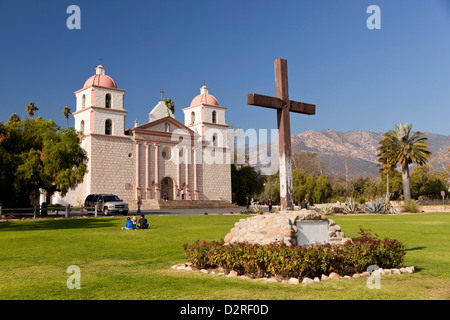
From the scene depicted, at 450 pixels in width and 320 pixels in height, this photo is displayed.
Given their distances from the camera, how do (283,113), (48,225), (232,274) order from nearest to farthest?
(232,274) < (283,113) < (48,225)

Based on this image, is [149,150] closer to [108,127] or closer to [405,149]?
[108,127]

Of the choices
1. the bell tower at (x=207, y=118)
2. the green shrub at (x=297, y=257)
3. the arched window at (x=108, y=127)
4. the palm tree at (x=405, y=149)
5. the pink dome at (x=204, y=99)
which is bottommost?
the green shrub at (x=297, y=257)

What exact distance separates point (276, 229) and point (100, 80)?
41.1m

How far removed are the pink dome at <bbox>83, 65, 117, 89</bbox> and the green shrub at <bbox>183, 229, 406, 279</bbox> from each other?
40.2m

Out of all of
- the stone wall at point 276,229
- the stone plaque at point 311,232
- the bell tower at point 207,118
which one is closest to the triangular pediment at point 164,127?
the bell tower at point 207,118

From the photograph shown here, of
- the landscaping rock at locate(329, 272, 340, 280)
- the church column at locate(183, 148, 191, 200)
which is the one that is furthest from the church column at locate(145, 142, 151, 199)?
the landscaping rock at locate(329, 272, 340, 280)

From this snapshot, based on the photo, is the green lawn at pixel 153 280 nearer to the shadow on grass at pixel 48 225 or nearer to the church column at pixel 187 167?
the shadow on grass at pixel 48 225

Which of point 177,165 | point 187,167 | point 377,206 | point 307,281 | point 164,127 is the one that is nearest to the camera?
point 307,281

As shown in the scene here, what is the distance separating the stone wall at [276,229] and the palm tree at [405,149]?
43.0 metres

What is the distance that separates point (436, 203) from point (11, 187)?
43.4 metres

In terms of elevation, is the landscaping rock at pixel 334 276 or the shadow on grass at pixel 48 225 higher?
the shadow on grass at pixel 48 225

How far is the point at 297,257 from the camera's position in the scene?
24.7 ft

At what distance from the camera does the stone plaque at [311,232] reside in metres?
9.34

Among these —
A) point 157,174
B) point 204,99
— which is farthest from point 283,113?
point 204,99
